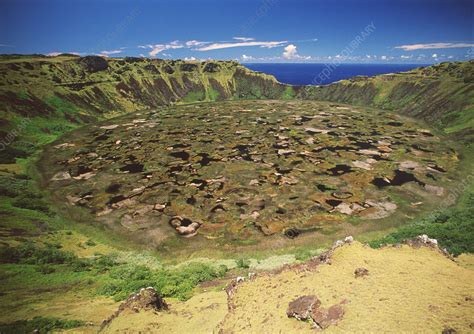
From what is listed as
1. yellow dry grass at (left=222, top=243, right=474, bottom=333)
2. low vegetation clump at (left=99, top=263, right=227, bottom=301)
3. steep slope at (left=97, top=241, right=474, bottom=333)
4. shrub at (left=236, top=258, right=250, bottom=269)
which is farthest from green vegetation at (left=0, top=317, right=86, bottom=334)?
shrub at (left=236, top=258, right=250, bottom=269)

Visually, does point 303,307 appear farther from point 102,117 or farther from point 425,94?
point 425,94

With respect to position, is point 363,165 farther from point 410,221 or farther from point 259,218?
point 259,218

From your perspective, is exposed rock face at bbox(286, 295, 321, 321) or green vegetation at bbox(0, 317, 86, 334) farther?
green vegetation at bbox(0, 317, 86, 334)

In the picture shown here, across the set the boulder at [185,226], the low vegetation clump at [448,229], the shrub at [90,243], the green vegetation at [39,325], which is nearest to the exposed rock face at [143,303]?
the green vegetation at [39,325]

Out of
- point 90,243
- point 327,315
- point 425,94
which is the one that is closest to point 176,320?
point 327,315

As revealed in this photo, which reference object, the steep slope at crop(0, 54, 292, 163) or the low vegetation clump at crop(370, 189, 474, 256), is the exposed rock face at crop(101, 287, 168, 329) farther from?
the steep slope at crop(0, 54, 292, 163)
